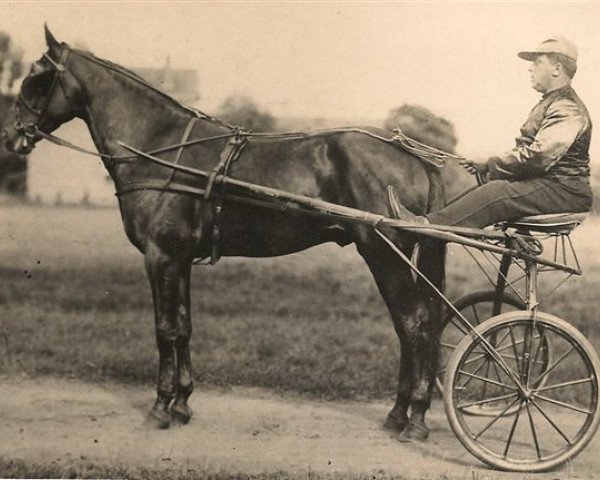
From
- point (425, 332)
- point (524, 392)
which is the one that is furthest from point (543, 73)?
point (524, 392)

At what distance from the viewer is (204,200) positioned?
14.7 feet

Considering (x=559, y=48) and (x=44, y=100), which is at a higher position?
(x=559, y=48)

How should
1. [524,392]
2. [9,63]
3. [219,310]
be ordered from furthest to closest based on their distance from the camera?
[219,310] → [9,63] → [524,392]

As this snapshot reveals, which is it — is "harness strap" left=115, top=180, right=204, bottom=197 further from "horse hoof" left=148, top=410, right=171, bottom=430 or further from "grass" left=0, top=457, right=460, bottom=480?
"grass" left=0, top=457, right=460, bottom=480

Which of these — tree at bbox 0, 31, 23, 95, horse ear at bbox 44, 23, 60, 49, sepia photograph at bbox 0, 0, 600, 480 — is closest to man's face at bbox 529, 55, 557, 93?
sepia photograph at bbox 0, 0, 600, 480

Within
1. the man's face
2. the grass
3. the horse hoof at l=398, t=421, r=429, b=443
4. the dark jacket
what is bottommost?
the grass

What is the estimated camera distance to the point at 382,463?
4.23 metres

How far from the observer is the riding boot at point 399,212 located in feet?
13.6

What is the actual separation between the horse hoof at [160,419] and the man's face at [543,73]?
2886 millimetres

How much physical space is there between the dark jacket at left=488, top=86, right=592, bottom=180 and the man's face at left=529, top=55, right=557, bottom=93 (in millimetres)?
63

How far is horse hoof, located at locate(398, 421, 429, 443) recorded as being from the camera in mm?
4434

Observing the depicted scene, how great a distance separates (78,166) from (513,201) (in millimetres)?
2992

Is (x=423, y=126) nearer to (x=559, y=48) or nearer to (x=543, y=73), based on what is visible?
(x=543, y=73)

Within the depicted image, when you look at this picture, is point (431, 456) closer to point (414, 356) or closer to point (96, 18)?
point (414, 356)
